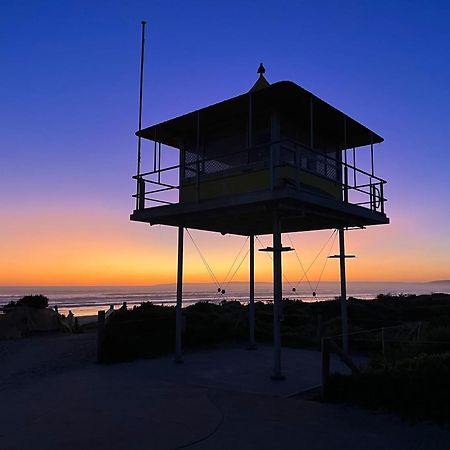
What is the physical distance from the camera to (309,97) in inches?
479

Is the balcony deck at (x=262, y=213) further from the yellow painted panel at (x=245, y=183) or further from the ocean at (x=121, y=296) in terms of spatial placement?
the ocean at (x=121, y=296)

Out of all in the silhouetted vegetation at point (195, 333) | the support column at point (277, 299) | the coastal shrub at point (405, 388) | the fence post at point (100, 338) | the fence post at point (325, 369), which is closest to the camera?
the coastal shrub at point (405, 388)

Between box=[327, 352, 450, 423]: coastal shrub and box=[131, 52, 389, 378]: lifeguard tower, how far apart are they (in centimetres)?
289

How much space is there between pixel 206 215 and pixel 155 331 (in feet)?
17.9

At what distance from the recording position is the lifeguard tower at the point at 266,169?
11.8m

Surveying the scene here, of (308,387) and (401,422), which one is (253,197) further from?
(401,422)

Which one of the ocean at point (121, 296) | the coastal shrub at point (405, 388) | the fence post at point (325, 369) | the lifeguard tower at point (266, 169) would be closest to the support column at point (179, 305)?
the lifeguard tower at point (266, 169)

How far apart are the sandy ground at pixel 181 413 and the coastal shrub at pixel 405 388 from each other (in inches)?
13.6

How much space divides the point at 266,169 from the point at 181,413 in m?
6.39

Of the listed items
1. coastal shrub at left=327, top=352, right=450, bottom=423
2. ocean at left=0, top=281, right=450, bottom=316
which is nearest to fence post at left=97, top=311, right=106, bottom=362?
coastal shrub at left=327, top=352, right=450, bottom=423

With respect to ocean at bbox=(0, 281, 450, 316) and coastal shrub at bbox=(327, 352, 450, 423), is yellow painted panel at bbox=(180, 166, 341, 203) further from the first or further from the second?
ocean at bbox=(0, 281, 450, 316)

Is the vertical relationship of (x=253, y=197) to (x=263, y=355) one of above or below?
above

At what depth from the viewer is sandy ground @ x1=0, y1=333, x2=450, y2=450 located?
676 cm

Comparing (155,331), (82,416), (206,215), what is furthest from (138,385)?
(155,331)
